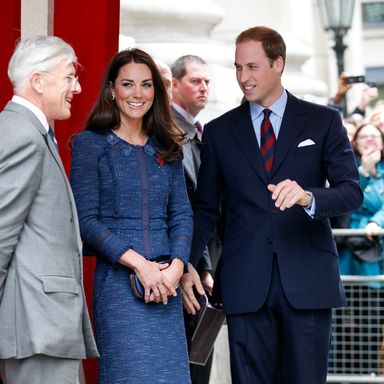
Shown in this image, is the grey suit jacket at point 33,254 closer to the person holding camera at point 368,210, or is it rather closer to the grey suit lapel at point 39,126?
the grey suit lapel at point 39,126

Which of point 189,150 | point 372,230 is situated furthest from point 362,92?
point 189,150

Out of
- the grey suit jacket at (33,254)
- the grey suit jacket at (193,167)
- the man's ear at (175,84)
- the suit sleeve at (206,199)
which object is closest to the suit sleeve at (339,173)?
the suit sleeve at (206,199)

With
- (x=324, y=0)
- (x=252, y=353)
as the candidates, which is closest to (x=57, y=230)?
(x=252, y=353)

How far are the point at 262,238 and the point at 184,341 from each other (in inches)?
25.2

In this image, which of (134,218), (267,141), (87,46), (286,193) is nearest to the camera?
(286,193)

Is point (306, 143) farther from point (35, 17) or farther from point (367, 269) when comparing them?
point (367, 269)

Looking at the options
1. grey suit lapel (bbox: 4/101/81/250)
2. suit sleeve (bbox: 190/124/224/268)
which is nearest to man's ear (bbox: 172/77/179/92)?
suit sleeve (bbox: 190/124/224/268)

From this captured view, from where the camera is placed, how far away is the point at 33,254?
4844mm

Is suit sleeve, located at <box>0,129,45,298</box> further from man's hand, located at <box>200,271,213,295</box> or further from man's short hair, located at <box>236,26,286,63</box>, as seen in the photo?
man's hand, located at <box>200,271,213,295</box>

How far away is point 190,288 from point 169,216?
1.28 feet

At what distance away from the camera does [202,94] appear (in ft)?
24.8

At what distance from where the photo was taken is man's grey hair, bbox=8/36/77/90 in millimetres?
5039

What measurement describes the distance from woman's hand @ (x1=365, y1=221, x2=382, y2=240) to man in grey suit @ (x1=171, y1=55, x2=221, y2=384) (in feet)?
5.69

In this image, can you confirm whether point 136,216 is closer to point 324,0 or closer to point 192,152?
point 192,152
